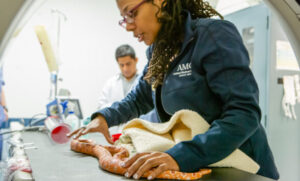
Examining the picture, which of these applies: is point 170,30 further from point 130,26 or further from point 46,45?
point 46,45

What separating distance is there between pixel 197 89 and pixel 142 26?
30cm

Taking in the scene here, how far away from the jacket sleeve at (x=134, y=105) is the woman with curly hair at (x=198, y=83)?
0.33 ft

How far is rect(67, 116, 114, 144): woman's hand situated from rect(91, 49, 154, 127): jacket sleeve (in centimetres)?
6

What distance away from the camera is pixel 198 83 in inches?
33.5

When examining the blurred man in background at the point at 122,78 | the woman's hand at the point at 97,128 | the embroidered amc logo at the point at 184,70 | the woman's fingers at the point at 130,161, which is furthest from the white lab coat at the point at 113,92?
the woman's fingers at the point at 130,161

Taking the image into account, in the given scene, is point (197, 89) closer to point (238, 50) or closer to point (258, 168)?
point (238, 50)

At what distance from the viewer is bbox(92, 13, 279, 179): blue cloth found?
0.71 meters

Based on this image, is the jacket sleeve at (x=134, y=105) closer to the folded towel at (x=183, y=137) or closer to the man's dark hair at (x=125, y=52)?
the folded towel at (x=183, y=137)

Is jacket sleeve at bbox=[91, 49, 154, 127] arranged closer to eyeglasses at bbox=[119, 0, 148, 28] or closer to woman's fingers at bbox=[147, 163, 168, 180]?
eyeglasses at bbox=[119, 0, 148, 28]

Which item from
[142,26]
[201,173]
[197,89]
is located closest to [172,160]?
[201,173]

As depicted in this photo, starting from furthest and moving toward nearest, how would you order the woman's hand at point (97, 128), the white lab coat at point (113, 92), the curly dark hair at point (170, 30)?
the white lab coat at point (113, 92) → the woman's hand at point (97, 128) → the curly dark hair at point (170, 30)

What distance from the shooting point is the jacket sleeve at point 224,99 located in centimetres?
71

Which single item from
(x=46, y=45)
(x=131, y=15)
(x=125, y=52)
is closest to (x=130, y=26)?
(x=131, y=15)

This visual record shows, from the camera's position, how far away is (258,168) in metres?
0.82
